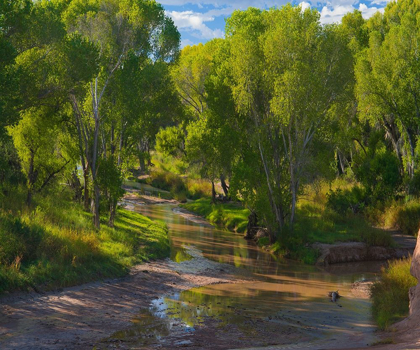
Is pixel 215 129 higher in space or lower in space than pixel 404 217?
higher

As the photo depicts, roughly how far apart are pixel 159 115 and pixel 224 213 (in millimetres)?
11929

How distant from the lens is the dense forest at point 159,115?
2109 centimetres

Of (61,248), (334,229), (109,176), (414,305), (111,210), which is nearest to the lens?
(414,305)

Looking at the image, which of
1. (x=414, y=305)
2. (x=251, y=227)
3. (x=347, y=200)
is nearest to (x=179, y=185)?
(x=251, y=227)

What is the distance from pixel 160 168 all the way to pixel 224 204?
23749mm

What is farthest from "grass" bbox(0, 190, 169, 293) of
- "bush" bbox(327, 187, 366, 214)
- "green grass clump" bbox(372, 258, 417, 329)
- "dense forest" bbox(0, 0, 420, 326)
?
"bush" bbox(327, 187, 366, 214)

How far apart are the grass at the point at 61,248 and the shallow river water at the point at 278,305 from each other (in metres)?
2.92

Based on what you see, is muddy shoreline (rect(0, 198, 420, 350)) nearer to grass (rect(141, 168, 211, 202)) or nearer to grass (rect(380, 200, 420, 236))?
grass (rect(380, 200, 420, 236))

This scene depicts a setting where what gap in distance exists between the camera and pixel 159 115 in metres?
32.8

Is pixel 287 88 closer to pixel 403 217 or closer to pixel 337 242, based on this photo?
pixel 337 242

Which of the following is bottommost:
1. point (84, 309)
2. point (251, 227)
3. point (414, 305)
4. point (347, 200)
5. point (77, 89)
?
point (84, 309)

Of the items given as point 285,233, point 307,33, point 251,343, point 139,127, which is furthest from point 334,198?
point 251,343

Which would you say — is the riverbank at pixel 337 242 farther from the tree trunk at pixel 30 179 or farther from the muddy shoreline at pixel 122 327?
the tree trunk at pixel 30 179

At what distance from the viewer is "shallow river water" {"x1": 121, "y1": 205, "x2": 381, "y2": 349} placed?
14.4 metres
